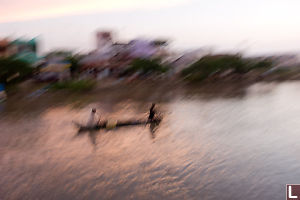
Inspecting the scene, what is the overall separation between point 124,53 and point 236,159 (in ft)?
84.6

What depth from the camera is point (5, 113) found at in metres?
19.8

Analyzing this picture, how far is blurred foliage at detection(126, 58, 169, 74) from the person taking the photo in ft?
111

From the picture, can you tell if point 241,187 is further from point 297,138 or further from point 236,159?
point 297,138

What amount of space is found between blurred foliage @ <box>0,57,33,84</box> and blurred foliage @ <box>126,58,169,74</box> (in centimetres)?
967

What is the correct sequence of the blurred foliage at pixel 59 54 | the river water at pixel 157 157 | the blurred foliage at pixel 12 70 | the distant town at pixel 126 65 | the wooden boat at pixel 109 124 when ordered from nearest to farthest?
the river water at pixel 157 157
the wooden boat at pixel 109 124
the blurred foliage at pixel 12 70
the distant town at pixel 126 65
the blurred foliage at pixel 59 54

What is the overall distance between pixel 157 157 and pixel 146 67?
23.6 m

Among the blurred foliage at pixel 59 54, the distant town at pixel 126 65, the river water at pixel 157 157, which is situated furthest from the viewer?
the blurred foliage at pixel 59 54

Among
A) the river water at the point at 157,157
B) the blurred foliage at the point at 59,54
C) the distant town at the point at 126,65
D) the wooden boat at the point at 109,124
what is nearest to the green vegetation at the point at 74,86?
the distant town at the point at 126,65

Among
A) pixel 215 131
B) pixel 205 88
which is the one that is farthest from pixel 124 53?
pixel 215 131

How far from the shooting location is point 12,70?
91.1 ft

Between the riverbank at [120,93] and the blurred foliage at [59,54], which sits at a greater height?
the blurred foliage at [59,54]

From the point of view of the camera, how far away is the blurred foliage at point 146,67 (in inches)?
1331

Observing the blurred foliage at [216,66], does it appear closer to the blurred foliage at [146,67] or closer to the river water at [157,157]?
the blurred foliage at [146,67]

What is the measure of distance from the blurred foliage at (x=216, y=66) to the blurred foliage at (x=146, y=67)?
2.50 meters
